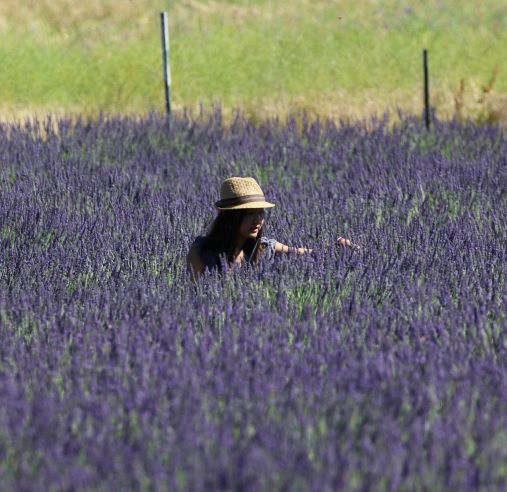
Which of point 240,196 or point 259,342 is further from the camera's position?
point 240,196

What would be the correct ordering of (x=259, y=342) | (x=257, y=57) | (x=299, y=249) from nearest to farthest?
(x=259, y=342) < (x=299, y=249) < (x=257, y=57)

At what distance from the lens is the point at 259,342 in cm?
346

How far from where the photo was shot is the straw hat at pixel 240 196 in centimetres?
469

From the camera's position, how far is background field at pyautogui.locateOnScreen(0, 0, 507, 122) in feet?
44.3

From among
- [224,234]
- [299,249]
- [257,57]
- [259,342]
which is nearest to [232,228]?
[224,234]

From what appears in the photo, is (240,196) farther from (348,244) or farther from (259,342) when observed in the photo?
(259,342)

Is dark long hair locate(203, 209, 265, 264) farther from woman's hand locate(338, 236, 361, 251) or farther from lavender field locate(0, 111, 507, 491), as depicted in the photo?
woman's hand locate(338, 236, 361, 251)

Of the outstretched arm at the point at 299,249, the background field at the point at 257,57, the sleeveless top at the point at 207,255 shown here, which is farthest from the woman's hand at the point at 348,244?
the background field at the point at 257,57

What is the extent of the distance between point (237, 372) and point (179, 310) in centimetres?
84

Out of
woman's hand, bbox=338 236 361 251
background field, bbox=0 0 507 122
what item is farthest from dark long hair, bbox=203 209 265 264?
background field, bbox=0 0 507 122

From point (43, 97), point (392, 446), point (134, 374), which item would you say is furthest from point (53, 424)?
point (43, 97)

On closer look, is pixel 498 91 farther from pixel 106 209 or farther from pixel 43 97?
pixel 106 209

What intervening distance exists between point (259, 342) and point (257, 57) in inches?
512

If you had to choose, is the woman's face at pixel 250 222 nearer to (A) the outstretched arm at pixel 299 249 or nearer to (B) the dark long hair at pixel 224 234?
(B) the dark long hair at pixel 224 234
